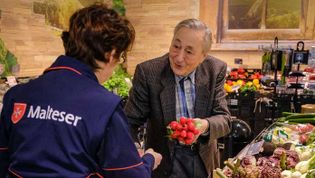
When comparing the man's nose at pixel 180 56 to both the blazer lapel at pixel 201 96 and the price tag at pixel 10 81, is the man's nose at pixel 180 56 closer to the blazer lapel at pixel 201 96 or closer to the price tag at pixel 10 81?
the blazer lapel at pixel 201 96

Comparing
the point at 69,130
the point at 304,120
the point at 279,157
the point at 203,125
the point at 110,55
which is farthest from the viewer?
the point at 304,120

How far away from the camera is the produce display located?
75.4 inches

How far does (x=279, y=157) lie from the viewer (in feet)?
7.14

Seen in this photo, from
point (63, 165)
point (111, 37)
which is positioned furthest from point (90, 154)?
point (111, 37)

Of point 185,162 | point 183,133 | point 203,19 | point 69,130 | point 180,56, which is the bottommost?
point 185,162

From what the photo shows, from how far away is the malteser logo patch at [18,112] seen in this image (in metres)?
1.25

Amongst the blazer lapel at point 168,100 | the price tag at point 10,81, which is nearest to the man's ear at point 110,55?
the blazer lapel at point 168,100

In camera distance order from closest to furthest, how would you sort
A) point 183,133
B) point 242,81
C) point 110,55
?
point 110,55 < point 183,133 < point 242,81

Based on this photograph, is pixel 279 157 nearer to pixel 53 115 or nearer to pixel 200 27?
pixel 200 27

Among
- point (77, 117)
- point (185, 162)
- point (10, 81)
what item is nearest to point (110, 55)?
point (77, 117)

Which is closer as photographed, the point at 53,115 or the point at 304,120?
the point at 53,115

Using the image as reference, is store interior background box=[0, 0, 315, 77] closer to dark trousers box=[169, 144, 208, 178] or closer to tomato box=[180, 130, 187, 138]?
dark trousers box=[169, 144, 208, 178]

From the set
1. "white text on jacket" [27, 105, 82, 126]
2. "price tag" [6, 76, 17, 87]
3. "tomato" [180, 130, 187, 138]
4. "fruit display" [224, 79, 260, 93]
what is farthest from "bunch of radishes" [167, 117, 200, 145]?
"fruit display" [224, 79, 260, 93]

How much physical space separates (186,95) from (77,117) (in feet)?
3.74
